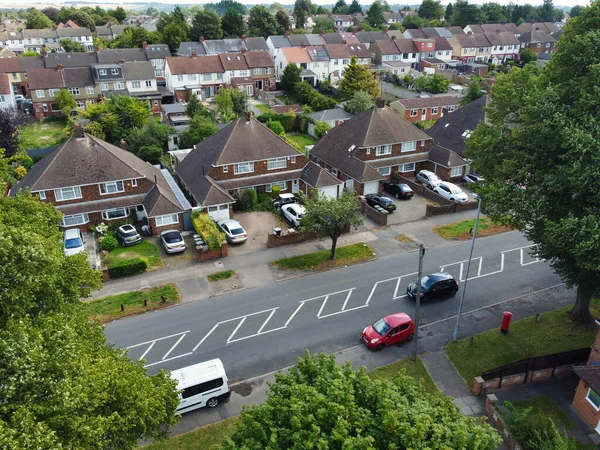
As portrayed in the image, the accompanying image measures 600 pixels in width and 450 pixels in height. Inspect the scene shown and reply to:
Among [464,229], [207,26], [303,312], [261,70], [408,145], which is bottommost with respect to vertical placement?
[303,312]

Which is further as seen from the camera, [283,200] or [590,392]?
[283,200]

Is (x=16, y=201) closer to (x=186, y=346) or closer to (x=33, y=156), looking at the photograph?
(x=186, y=346)

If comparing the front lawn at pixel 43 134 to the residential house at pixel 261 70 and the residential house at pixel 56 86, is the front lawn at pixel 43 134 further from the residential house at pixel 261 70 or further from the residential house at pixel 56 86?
the residential house at pixel 261 70

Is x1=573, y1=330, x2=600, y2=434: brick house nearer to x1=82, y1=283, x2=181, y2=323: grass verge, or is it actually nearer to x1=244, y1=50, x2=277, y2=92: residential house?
x1=82, y1=283, x2=181, y2=323: grass verge

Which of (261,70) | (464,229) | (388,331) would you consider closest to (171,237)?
(388,331)

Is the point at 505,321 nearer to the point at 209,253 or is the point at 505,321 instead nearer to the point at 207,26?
the point at 209,253
